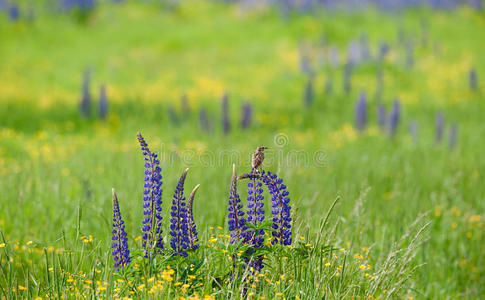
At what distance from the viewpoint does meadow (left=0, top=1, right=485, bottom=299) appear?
262 centimetres

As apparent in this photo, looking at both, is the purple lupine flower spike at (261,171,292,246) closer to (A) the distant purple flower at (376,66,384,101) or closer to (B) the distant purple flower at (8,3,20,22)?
(A) the distant purple flower at (376,66,384,101)

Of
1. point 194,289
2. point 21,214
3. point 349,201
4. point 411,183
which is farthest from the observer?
point 411,183

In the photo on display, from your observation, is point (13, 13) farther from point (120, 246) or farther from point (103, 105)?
point (120, 246)

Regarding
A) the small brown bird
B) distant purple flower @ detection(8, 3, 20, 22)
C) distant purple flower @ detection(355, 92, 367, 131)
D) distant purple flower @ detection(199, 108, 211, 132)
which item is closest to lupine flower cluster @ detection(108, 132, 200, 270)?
the small brown bird

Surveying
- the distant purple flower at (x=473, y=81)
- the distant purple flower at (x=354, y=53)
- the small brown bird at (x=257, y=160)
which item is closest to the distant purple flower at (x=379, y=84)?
the distant purple flower at (x=354, y=53)

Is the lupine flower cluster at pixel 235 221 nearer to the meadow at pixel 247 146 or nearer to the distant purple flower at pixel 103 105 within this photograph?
the meadow at pixel 247 146

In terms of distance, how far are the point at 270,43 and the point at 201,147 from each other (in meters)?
10.3

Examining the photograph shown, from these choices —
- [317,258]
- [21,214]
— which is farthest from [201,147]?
[317,258]

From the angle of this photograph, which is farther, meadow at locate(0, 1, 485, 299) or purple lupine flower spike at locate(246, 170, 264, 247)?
meadow at locate(0, 1, 485, 299)

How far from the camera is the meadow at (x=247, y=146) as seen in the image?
8.59 feet

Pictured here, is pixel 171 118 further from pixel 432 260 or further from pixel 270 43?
pixel 270 43

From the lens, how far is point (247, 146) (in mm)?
7617

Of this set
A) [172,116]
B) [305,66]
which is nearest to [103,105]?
[172,116]

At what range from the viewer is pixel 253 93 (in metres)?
12.0
